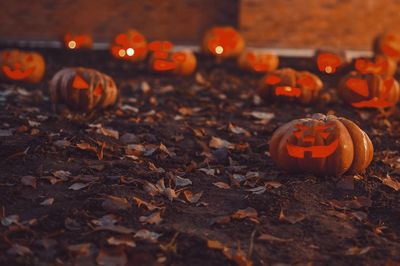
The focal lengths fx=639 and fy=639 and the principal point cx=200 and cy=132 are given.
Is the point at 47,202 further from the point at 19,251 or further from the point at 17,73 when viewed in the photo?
the point at 17,73

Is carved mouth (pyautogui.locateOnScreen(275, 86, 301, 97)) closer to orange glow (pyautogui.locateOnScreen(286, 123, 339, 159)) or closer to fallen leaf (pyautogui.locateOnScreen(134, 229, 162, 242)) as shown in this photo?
orange glow (pyautogui.locateOnScreen(286, 123, 339, 159))

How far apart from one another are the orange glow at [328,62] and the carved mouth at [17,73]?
389cm

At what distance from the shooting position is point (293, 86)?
6613 millimetres

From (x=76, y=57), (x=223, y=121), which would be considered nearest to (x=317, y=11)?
(x=76, y=57)

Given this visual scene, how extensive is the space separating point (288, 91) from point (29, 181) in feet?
11.4

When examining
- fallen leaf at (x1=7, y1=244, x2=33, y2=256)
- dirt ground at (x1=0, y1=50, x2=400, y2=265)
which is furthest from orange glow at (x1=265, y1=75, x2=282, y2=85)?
fallen leaf at (x1=7, y1=244, x2=33, y2=256)

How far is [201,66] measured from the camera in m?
9.08

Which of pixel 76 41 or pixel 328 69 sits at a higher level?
pixel 76 41

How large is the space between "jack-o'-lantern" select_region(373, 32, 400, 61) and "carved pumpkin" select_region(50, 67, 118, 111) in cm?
551

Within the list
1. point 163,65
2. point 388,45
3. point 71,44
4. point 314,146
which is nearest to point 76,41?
point 71,44

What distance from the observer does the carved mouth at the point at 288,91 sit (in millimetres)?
6609

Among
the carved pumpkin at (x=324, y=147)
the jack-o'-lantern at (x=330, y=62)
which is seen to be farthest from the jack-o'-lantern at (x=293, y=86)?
the carved pumpkin at (x=324, y=147)

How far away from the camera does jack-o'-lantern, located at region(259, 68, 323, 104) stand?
21.7ft

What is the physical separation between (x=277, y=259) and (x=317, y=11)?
30.8ft
